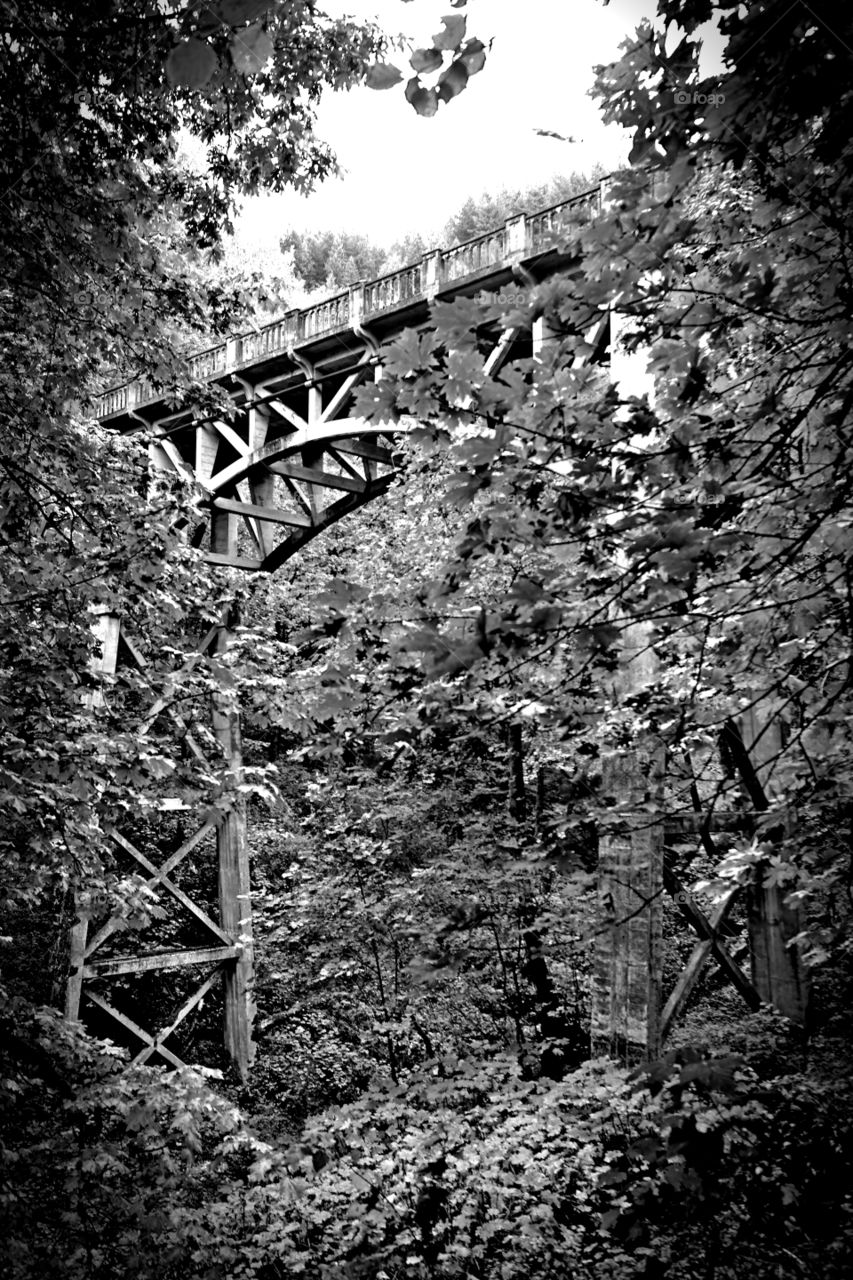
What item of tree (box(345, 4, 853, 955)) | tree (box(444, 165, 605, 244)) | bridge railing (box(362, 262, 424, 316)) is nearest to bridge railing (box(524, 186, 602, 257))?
bridge railing (box(362, 262, 424, 316))

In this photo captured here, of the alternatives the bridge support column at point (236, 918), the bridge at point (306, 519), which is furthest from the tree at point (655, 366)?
the bridge support column at point (236, 918)

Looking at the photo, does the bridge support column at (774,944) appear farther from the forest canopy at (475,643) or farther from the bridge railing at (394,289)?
the bridge railing at (394,289)

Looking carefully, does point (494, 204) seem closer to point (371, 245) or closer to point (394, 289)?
point (371, 245)

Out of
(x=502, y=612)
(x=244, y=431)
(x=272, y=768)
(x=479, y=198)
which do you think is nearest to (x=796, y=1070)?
(x=272, y=768)

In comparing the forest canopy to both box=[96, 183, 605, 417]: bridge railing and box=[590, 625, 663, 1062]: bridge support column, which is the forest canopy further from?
box=[96, 183, 605, 417]: bridge railing

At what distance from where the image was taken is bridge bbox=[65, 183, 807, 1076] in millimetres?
4387

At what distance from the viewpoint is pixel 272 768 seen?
4.81 m

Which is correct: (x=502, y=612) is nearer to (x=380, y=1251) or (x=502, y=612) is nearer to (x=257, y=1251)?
(x=380, y=1251)

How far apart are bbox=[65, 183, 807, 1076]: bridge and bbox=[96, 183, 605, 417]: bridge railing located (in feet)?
0.05

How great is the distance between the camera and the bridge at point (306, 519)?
439cm

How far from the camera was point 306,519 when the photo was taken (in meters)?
9.19

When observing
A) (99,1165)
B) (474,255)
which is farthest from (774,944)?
(474,255)

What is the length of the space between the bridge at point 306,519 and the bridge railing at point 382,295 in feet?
0.05

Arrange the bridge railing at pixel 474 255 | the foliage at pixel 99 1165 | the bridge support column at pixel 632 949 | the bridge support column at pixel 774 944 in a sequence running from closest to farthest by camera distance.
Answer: the foliage at pixel 99 1165
the bridge support column at pixel 632 949
the bridge support column at pixel 774 944
the bridge railing at pixel 474 255
